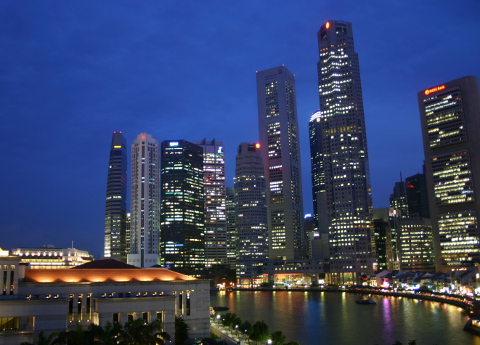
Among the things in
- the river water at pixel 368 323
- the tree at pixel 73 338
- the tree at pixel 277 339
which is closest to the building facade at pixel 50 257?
the river water at pixel 368 323

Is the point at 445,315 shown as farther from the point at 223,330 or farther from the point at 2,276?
the point at 2,276

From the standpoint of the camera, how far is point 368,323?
10381cm

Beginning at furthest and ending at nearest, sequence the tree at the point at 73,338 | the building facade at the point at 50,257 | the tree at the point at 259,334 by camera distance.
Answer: the building facade at the point at 50,257 < the tree at the point at 259,334 < the tree at the point at 73,338

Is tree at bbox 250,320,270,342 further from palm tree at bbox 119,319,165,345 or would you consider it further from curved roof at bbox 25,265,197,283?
palm tree at bbox 119,319,165,345

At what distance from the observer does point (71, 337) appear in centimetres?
5150

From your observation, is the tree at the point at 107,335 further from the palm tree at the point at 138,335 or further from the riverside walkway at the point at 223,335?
the riverside walkway at the point at 223,335

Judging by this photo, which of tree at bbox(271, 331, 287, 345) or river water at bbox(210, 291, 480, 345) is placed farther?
river water at bbox(210, 291, 480, 345)

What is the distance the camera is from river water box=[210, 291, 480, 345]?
82500mm

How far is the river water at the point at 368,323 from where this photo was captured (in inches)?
Result: 3248

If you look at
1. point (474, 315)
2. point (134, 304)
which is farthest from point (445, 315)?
point (134, 304)

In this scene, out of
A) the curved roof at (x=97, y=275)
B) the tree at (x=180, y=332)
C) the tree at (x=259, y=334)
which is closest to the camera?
the tree at (x=180, y=332)

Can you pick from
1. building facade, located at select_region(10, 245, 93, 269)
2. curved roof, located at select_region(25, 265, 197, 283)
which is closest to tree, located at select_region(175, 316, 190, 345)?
curved roof, located at select_region(25, 265, 197, 283)

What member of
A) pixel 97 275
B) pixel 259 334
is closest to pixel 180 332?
pixel 259 334

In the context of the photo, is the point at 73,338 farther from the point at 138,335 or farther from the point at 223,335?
the point at 223,335
